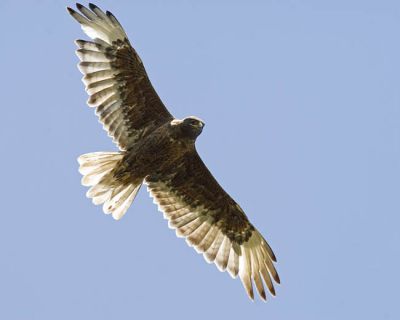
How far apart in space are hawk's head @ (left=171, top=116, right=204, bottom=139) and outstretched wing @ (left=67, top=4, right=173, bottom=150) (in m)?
0.41

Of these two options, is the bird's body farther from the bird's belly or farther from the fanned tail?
the fanned tail

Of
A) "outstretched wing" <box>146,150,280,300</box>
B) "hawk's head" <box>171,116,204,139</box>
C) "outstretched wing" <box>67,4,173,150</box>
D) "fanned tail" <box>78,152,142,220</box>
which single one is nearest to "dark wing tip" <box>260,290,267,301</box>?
"outstretched wing" <box>146,150,280,300</box>

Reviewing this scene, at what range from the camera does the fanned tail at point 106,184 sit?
14.8m

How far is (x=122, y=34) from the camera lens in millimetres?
15000

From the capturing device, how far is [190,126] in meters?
14.6

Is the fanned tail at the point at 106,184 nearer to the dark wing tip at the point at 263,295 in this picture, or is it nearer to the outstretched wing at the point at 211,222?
the outstretched wing at the point at 211,222

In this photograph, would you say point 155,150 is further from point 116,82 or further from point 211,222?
point 211,222

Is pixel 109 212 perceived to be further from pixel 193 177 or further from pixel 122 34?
pixel 122 34


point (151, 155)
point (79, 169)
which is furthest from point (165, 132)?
point (79, 169)

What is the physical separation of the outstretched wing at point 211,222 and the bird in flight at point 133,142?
0.05 ft

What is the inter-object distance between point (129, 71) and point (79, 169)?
64.5 inches

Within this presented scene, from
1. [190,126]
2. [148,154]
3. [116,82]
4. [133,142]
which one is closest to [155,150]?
[148,154]

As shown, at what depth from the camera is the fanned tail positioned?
1477 centimetres

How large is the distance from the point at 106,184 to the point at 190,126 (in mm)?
1557
